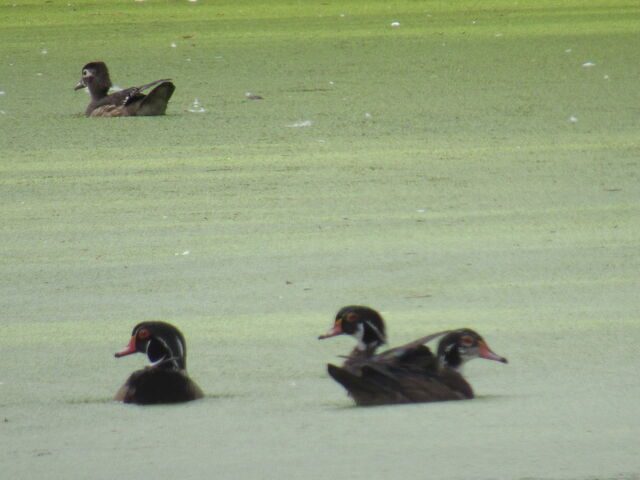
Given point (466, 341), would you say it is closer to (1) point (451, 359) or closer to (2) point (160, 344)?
(1) point (451, 359)

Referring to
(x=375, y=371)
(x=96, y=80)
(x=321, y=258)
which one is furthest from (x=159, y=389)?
(x=96, y=80)

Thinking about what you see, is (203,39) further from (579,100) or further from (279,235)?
(279,235)

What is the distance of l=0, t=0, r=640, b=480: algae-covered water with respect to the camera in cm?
239

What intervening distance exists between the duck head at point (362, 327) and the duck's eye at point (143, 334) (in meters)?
0.35

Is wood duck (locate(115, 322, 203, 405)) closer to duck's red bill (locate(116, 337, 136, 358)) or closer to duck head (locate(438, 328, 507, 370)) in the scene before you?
duck's red bill (locate(116, 337, 136, 358))

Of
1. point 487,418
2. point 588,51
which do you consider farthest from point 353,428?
point 588,51

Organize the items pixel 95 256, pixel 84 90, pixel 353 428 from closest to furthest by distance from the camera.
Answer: pixel 353 428
pixel 95 256
pixel 84 90

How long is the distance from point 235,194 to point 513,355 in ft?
7.50

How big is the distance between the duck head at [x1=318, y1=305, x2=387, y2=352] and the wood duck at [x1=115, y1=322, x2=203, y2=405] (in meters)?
0.32

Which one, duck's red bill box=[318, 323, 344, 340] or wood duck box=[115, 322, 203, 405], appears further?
duck's red bill box=[318, 323, 344, 340]

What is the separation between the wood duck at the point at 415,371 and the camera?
8.91 feet

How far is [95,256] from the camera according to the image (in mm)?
4258

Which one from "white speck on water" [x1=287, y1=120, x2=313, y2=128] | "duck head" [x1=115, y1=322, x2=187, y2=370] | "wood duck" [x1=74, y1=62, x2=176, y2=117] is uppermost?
"duck head" [x1=115, y1=322, x2=187, y2=370]

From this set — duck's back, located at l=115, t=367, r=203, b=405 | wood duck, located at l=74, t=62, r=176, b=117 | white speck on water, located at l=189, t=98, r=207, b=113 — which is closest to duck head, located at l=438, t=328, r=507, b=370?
duck's back, located at l=115, t=367, r=203, b=405
